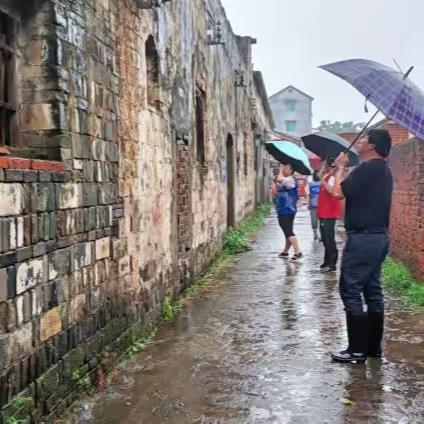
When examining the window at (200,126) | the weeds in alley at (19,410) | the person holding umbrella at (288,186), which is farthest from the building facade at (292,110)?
the weeds in alley at (19,410)

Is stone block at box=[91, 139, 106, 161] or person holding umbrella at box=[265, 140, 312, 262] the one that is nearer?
stone block at box=[91, 139, 106, 161]

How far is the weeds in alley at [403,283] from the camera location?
6.97m

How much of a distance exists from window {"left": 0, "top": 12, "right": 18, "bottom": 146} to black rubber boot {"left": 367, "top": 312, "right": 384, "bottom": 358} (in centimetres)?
299

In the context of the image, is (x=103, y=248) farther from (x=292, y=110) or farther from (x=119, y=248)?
(x=292, y=110)

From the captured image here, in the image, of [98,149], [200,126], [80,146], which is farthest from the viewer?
[200,126]

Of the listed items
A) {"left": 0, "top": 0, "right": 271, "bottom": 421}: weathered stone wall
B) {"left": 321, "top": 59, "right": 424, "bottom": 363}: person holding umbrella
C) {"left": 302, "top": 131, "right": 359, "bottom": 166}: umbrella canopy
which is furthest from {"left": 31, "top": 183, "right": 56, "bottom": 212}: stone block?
{"left": 302, "top": 131, "right": 359, "bottom": 166}: umbrella canopy

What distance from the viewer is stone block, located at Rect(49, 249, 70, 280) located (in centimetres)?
368

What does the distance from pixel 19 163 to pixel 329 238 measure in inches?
246

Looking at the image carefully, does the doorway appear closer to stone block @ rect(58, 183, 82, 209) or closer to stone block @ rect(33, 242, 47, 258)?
stone block @ rect(58, 183, 82, 209)

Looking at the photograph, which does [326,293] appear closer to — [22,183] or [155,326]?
[155,326]

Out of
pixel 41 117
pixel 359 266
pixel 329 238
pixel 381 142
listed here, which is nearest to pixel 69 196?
pixel 41 117

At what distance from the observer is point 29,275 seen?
3.38 meters

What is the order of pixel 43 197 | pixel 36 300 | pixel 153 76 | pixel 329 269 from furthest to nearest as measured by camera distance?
1. pixel 329 269
2. pixel 153 76
3. pixel 43 197
4. pixel 36 300

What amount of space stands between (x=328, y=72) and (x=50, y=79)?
8.20ft
